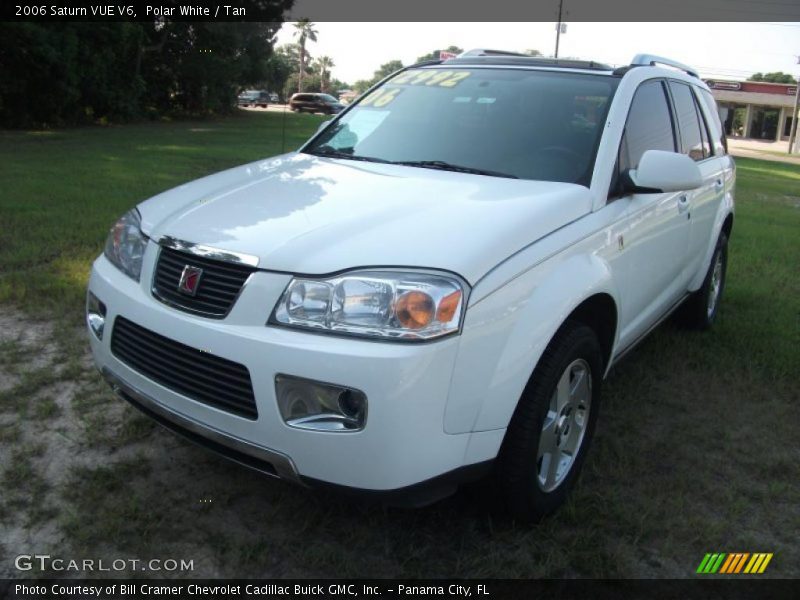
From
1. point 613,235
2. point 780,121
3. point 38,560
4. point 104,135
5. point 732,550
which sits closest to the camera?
point 38,560

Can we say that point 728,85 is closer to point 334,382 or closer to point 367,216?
point 367,216

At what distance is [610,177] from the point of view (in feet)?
10.3

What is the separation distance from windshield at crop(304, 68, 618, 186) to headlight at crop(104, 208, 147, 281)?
114 centimetres

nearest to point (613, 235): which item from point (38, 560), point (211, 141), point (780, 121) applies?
point (38, 560)

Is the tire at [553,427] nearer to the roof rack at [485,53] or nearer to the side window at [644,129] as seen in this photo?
the side window at [644,129]

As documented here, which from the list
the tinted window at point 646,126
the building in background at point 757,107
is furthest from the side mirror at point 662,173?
the building in background at point 757,107

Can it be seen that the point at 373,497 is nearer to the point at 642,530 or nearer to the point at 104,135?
the point at 642,530

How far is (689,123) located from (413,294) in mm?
2989

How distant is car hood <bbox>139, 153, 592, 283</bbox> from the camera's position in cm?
236

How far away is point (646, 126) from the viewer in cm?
370

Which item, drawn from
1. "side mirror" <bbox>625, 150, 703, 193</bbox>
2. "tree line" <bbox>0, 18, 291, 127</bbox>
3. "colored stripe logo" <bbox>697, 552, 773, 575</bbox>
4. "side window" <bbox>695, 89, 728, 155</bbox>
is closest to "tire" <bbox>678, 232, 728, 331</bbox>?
"side window" <bbox>695, 89, 728, 155</bbox>

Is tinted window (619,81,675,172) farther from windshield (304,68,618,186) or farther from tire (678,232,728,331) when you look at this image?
tire (678,232,728,331)

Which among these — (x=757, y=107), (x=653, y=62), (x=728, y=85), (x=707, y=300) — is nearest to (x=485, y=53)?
(x=653, y=62)

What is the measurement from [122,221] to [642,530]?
2.42 metres
